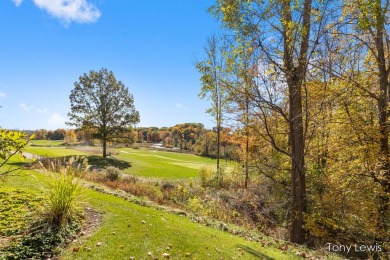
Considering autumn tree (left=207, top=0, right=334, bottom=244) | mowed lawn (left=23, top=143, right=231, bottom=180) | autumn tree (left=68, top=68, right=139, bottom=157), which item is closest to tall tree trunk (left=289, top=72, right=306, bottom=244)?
autumn tree (left=207, top=0, right=334, bottom=244)

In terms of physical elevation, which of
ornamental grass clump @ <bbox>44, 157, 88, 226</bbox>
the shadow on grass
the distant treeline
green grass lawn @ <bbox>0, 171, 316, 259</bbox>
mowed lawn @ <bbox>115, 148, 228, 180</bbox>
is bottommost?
mowed lawn @ <bbox>115, 148, 228, 180</bbox>

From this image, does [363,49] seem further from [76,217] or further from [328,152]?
[76,217]

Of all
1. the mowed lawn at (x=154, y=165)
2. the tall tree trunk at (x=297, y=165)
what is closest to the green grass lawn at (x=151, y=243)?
the tall tree trunk at (x=297, y=165)

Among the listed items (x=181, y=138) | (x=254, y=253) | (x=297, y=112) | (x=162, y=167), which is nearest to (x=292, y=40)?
(x=297, y=112)

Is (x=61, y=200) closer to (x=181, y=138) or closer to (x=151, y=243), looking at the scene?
(x=151, y=243)

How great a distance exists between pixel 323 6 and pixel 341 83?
2622 millimetres

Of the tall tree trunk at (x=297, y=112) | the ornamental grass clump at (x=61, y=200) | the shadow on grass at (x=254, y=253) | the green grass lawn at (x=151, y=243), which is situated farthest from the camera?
the tall tree trunk at (x=297, y=112)

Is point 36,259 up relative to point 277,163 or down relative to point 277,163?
down

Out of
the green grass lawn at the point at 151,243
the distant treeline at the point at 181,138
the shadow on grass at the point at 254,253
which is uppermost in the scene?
the distant treeline at the point at 181,138

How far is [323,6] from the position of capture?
573cm

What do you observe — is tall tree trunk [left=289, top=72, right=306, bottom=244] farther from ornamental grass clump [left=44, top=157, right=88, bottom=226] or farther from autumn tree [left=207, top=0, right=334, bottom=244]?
ornamental grass clump [left=44, top=157, right=88, bottom=226]

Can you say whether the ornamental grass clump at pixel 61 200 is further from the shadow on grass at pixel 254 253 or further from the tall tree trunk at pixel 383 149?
the tall tree trunk at pixel 383 149

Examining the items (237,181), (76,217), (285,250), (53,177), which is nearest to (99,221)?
(76,217)

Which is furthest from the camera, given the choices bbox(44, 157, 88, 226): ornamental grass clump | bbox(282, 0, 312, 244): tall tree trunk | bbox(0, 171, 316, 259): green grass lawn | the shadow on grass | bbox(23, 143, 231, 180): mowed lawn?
bbox(23, 143, 231, 180): mowed lawn
